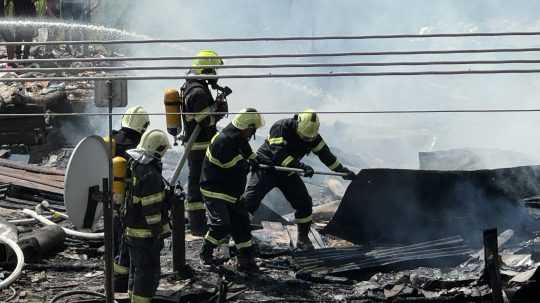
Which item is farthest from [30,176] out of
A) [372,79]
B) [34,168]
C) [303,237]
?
[372,79]

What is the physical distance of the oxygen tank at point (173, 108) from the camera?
865 centimetres

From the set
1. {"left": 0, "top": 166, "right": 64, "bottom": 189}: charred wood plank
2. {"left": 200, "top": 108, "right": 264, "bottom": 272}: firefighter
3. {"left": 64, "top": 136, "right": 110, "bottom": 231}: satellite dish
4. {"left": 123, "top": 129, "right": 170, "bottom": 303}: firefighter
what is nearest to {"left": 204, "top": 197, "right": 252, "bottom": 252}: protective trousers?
{"left": 200, "top": 108, "right": 264, "bottom": 272}: firefighter

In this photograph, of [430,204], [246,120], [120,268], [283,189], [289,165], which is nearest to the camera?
[120,268]

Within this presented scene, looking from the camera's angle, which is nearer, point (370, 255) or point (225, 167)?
point (225, 167)

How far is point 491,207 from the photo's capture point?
30.3ft

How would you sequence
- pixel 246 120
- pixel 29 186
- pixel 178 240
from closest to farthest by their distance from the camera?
pixel 178 240
pixel 246 120
pixel 29 186

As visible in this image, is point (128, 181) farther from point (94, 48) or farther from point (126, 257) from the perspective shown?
point (94, 48)

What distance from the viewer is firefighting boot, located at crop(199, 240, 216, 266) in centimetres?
831

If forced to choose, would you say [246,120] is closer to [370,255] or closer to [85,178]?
[370,255]

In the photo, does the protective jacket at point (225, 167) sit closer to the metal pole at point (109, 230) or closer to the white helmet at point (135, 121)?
the white helmet at point (135, 121)

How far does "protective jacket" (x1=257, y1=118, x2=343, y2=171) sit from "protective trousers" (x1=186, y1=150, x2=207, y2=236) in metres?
0.65

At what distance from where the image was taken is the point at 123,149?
773 cm

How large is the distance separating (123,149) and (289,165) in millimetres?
1982

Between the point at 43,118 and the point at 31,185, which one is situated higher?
the point at 43,118
